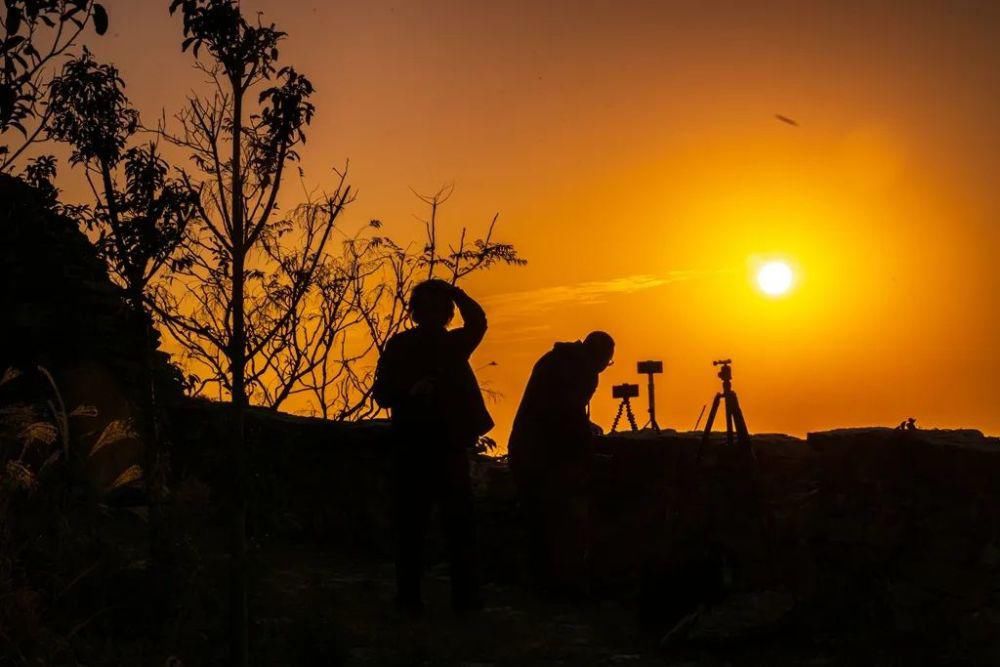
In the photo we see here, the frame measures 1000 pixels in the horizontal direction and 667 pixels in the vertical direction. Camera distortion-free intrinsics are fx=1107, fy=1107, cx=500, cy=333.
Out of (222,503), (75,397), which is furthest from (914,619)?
(75,397)

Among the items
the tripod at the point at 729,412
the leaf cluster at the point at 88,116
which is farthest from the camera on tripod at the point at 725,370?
the leaf cluster at the point at 88,116

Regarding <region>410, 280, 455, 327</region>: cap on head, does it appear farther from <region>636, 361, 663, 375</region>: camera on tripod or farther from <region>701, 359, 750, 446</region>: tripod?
<region>636, 361, 663, 375</region>: camera on tripod

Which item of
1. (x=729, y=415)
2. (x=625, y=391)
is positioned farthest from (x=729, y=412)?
(x=625, y=391)

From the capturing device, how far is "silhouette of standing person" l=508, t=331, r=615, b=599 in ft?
27.7

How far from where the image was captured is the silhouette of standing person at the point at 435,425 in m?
7.57

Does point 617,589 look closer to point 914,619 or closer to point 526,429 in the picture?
point 526,429

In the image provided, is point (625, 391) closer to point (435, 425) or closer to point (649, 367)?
point (649, 367)

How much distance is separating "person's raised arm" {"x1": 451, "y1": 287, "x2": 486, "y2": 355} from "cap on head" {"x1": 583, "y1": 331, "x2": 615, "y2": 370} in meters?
1.07

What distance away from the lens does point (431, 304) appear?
7.64 m

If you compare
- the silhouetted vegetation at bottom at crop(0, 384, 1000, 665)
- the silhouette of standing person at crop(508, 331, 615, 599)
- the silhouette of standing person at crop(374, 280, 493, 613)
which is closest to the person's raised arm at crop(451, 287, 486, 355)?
the silhouette of standing person at crop(374, 280, 493, 613)

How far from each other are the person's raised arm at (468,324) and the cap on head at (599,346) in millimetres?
1070

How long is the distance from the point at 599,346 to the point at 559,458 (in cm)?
92

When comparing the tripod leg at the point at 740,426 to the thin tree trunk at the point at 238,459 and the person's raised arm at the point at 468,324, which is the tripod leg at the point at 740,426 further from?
the thin tree trunk at the point at 238,459

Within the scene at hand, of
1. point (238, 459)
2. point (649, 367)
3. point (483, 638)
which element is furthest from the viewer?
point (649, 367)
